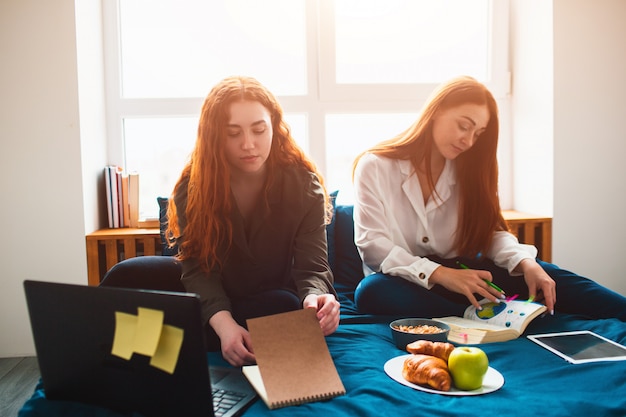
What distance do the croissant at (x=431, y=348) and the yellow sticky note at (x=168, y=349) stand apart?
1.87 ft

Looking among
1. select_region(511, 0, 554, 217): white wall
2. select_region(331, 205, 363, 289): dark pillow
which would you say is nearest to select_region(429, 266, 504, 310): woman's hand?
select_region(331, 205, 363, 289): dark pillow

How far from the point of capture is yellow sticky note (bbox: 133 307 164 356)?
2.54ft

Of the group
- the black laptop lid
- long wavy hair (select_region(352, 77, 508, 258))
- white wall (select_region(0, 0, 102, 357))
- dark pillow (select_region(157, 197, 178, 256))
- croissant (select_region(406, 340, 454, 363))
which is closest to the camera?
the black laptop lid

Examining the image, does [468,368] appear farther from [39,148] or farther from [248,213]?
[39,148]

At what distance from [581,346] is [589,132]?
5.32 feet

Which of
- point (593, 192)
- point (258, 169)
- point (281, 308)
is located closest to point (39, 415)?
point (281, 308)

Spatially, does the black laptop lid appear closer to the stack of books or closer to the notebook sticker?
the notebook sticker

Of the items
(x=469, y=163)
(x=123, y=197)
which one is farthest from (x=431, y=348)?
(x=123, y=197)

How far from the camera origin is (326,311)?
1.24m

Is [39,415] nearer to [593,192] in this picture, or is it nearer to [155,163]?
[155,163]

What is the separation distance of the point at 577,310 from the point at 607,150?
1313 millimetres

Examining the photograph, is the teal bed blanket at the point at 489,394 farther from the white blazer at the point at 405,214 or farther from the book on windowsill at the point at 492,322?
the white blazer at the point at 405,214

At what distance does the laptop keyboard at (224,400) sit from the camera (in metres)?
0.93

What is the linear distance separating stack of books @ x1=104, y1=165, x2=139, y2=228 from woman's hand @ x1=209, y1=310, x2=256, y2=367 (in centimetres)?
129
